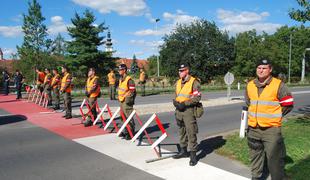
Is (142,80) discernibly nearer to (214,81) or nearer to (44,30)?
(44,30)

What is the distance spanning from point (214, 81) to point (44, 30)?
21.0 metres

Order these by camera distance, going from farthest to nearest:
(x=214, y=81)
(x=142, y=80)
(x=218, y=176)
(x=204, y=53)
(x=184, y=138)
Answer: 1. (x=214, y=81)
2. (x=204, y=53)
3. (x=142, y=80)
4. (x=184, y=138)
5. (x=218, y=176)

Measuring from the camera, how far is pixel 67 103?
484 inches

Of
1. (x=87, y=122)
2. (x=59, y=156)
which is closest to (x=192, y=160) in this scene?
(x=59, y=156)

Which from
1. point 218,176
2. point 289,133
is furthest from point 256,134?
point 289,133

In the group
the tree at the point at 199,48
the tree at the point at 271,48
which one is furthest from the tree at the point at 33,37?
the tree at the point at 271,48

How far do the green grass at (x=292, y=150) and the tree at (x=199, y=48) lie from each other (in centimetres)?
2754

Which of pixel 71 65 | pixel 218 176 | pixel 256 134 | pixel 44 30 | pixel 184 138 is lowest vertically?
pixel 218 176

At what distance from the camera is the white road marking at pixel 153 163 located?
5812mm

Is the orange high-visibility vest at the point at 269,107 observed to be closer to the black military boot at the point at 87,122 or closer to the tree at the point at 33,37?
the black military boot at the point at 87,122

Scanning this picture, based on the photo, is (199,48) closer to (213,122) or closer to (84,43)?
(84,43)

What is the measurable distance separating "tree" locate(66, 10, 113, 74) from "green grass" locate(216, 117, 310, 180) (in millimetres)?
31217

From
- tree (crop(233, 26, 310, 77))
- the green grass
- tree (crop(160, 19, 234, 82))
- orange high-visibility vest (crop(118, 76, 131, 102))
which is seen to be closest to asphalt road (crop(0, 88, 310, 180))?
the green grass

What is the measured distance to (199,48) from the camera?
36562mm
